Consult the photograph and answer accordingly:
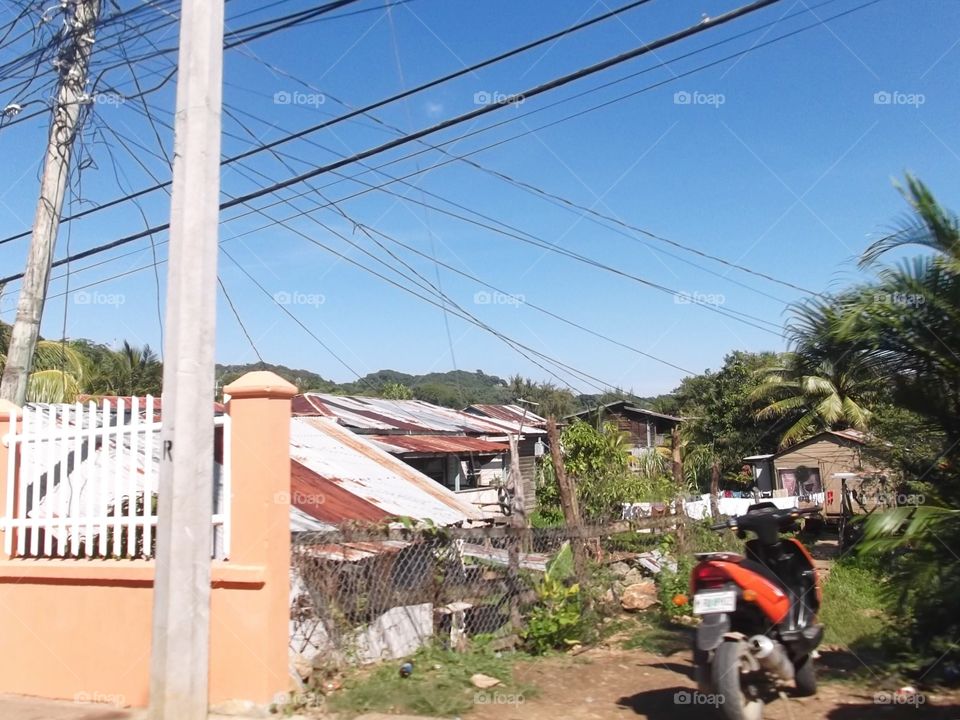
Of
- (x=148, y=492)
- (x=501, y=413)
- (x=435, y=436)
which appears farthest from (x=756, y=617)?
(x=501, y=413)

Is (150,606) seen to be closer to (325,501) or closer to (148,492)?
(148,492)

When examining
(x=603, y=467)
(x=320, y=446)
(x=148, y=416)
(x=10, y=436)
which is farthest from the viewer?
(x=603, y=467)

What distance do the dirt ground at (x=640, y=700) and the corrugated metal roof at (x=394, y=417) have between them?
10697 millimetres

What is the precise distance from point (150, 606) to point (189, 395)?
157 cm

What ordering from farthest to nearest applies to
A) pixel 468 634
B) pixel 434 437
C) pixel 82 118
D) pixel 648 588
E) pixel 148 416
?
pixel 434 437, pixel 648 588, pixel 82 118, pixel 468 634, pixel 148 416

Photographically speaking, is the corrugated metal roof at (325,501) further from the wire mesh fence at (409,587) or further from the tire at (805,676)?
the tire at (805,676)

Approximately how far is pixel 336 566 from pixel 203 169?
9.70 feet

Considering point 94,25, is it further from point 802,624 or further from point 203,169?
point 802,624

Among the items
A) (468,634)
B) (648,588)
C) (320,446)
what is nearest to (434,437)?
(320,446)

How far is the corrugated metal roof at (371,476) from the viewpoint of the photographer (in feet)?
28.1

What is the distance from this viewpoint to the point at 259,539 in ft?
17.5

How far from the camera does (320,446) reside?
33.6 feet

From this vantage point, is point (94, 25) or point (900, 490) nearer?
point (900, 490)

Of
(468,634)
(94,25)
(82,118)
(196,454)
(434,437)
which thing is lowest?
(468,634)
